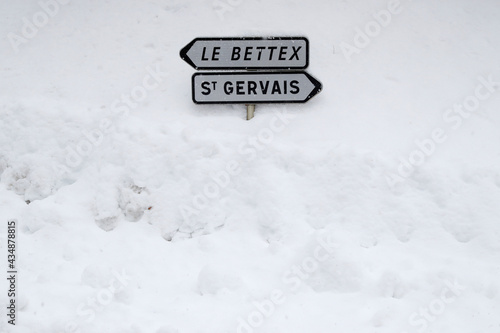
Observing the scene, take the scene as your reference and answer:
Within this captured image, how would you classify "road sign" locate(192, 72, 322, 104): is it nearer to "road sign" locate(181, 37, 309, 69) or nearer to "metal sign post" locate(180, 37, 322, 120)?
"metal sign post" locate(180, 37, 322, 120)

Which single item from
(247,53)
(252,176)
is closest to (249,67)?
(247,53)

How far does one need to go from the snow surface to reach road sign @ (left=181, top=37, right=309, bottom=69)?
0.56 m

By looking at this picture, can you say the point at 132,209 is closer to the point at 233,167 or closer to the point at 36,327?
the point at 233,167

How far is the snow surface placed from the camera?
193 inches

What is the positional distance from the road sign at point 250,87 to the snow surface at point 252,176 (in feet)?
0.96

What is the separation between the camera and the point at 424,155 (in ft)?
19.6

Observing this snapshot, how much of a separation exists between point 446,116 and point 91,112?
165 inches

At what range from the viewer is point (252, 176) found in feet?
18.9

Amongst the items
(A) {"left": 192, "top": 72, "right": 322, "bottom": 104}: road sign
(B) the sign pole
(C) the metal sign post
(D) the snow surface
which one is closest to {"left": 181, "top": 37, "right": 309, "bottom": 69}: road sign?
(C) the metal sign post

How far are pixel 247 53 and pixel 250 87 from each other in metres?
0.38

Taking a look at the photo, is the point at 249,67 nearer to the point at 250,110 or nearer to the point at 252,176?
the point at 250,110

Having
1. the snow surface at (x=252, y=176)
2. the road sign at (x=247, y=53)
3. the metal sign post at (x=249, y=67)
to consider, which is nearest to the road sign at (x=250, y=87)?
the metal sign post at (x=249, y=67)

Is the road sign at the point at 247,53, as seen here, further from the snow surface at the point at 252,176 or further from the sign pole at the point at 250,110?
the snow surface at the point at 252,176

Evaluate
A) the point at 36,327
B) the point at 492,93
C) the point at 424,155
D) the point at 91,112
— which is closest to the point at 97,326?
the point at 36,327
